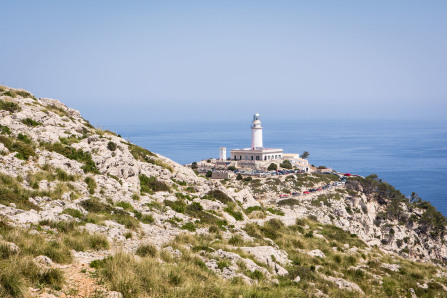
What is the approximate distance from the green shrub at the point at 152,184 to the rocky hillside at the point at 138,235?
0.29 feet

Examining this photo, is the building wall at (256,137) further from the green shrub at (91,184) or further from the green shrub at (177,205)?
the green shrub at (91,184)

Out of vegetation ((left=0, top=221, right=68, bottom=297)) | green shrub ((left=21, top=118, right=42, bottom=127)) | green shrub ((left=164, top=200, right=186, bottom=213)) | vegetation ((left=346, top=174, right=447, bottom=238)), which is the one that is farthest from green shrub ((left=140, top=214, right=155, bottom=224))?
vegetation ((left=346, top=174, right=447, bottom=238))

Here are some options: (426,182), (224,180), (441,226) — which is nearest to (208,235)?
(224,180)

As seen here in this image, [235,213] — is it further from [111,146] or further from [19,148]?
[19,148]

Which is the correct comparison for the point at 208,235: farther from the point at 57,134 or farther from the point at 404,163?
the point at 404,163

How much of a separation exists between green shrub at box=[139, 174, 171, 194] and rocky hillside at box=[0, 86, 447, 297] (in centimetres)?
9

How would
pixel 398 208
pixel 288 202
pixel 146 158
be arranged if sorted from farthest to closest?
pixel 398 208 → pixel 288 202 → pixel 146 158

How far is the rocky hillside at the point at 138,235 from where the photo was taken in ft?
28.0

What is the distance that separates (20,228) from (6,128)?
10.7 meters

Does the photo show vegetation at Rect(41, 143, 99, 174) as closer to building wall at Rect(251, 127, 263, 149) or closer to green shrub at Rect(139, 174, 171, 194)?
green shrub at Rect(139, 174, 171, 194)

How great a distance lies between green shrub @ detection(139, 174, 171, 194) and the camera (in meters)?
21.0

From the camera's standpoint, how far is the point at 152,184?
850 inches

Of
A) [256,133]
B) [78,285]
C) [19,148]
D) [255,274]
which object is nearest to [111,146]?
[19,148]

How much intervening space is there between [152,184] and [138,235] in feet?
26.4
